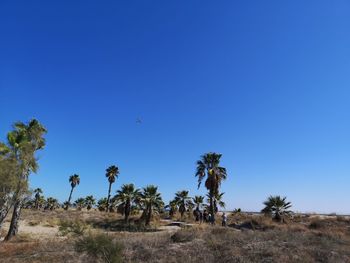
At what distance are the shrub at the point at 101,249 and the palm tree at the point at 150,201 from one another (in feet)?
91.1

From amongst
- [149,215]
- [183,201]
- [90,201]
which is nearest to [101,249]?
[149,215]

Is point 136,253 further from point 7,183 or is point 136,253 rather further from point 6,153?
point 6,153

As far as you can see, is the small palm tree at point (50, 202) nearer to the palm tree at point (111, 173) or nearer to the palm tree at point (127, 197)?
the palm tree at point (111, 173)

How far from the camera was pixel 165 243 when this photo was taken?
57.7ft

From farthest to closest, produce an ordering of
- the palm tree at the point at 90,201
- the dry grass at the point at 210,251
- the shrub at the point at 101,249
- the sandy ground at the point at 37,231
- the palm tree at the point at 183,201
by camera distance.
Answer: the palm tree at the point at 90,201 → the palm tree at the point at 183,201 → the sandy ground at the point at 37,231 → the dry grass at the point at 210,251 → the shrub at the point at 101,249

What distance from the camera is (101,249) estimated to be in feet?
44.2

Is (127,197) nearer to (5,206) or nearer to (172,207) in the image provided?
(172,207)

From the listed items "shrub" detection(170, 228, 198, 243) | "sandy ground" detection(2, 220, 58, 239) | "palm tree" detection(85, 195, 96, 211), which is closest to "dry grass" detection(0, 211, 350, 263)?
"shrub" detection(170, 228, 198, 243)

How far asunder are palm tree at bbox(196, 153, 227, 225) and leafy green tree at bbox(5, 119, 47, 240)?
2320 cm

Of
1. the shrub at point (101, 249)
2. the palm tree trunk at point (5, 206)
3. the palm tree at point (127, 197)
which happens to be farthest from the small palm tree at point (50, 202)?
the shrub at point (101, 249)

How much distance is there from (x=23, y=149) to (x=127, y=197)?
26.2m

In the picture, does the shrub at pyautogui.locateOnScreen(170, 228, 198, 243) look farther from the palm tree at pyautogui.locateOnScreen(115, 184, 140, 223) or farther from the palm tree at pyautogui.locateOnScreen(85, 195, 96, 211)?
the palm tree at pyautogui.locateOnScreen(85, 195, 96, 211)

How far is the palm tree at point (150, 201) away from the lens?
4175 centimetres

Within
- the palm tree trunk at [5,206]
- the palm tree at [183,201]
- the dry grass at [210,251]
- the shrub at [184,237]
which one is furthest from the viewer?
the palm tree at [183,201]
